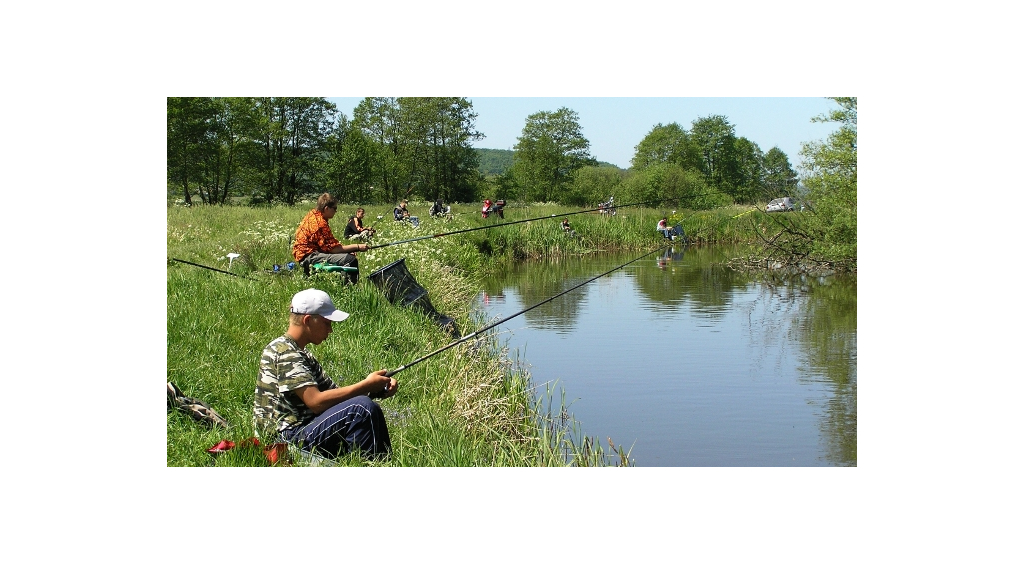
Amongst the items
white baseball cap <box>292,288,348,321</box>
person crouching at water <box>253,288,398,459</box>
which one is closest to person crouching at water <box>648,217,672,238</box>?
person crouching at water <box>253,288,398,459</box>

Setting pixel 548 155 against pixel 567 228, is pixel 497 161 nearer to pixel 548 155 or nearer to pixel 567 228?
pixel 548 155

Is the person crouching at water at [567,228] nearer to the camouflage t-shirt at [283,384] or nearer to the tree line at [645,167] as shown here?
the tree line at [645,167]

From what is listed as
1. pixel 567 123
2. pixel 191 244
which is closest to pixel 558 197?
pixel 567 123

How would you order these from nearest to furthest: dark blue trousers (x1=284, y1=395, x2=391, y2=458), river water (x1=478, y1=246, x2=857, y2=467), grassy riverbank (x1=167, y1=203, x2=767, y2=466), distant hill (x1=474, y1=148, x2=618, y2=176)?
1. dark blue trousers (x1=284, y1=395, x2=391, y2=458)
2. grassy riverbank (x1=167, y1=203, x2=767, y2=466)
3. river water (x1=478, y1=246, x2=857, y2=467)
4. distant hill (x1=474, y1=148, x2=618, y2=176)

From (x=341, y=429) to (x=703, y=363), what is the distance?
7032mm

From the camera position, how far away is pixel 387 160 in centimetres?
3388

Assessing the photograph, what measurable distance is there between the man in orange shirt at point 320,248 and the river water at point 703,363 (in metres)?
2.32

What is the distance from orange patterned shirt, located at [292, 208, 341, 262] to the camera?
354 inches

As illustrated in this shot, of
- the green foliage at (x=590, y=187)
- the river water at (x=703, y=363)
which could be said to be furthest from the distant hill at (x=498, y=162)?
the river water at (x=703, y=363)

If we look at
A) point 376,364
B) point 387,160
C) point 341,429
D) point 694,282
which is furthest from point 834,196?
point 387,160

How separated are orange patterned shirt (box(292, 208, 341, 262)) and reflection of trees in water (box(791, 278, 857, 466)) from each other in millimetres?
5269

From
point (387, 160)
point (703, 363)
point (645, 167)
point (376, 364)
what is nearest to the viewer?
point (376, 364)

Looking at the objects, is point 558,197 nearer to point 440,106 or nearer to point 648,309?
point 440,106

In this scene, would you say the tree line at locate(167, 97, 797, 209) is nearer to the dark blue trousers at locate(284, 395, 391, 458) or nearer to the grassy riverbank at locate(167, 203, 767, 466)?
the grassy riverbank at locate(167, 203, 767, 466)
